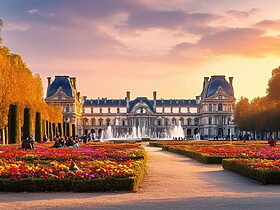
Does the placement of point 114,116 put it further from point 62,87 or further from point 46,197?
point 46,197

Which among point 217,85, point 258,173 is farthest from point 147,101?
point 258,173

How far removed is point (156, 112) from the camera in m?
137

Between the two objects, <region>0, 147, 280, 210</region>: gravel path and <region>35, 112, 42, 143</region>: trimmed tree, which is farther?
<region>35, 112, 42, 143</region>: trimmed tree

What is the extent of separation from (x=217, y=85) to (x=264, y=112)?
56.6 m

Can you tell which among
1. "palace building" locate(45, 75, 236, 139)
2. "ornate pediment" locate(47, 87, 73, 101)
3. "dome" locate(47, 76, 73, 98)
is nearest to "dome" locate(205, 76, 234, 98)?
"palace building" locate(45, 75, 236, 139)

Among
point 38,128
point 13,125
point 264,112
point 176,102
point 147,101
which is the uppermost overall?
point 147,101

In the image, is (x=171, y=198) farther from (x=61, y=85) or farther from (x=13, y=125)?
(x=61, y=85)

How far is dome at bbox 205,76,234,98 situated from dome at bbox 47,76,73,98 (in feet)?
105

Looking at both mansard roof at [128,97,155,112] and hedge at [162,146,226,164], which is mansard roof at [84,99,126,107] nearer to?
mansard roof at [128,97,155,112]

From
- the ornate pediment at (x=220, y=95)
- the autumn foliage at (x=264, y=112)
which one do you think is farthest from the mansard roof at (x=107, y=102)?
the autumn foliage at (x=264, y=112)

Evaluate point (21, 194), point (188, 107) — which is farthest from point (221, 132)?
point (21, 194)

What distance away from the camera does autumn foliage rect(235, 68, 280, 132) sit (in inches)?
1987

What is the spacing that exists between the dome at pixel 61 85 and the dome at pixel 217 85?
105ft

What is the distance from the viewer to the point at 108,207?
32.6 feet
